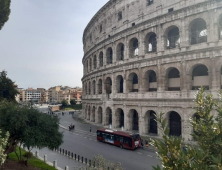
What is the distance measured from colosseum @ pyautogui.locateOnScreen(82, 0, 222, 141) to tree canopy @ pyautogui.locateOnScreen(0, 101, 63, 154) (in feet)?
45.6

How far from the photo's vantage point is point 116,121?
3167cm

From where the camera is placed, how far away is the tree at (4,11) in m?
18.3

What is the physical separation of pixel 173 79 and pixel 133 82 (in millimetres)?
7358

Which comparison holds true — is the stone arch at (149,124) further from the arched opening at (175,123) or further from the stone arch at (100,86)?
the stone arch at (100,86)

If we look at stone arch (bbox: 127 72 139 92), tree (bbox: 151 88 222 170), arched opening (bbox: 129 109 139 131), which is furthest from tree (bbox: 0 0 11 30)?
arched opening (bbox: 129 109 139 131)

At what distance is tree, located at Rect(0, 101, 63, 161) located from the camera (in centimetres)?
1381

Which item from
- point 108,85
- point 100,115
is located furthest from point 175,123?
point 100,115

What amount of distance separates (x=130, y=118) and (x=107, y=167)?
1676cm

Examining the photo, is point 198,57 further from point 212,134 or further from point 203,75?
point 212,134

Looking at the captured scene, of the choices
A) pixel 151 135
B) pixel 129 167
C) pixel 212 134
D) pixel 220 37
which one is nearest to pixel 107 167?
pixel 129 167

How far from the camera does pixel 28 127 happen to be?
14133mm

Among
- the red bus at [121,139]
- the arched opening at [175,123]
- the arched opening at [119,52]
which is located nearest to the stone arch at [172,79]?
the arched opening at [175,123]

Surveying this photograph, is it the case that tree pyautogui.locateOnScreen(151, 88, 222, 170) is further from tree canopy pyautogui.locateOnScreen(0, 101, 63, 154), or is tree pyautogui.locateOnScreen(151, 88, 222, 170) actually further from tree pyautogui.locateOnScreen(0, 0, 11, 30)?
tree pyautogui.locateOnScreen(0, 0, 11, 30)

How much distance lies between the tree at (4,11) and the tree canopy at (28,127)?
8926 millimetres
